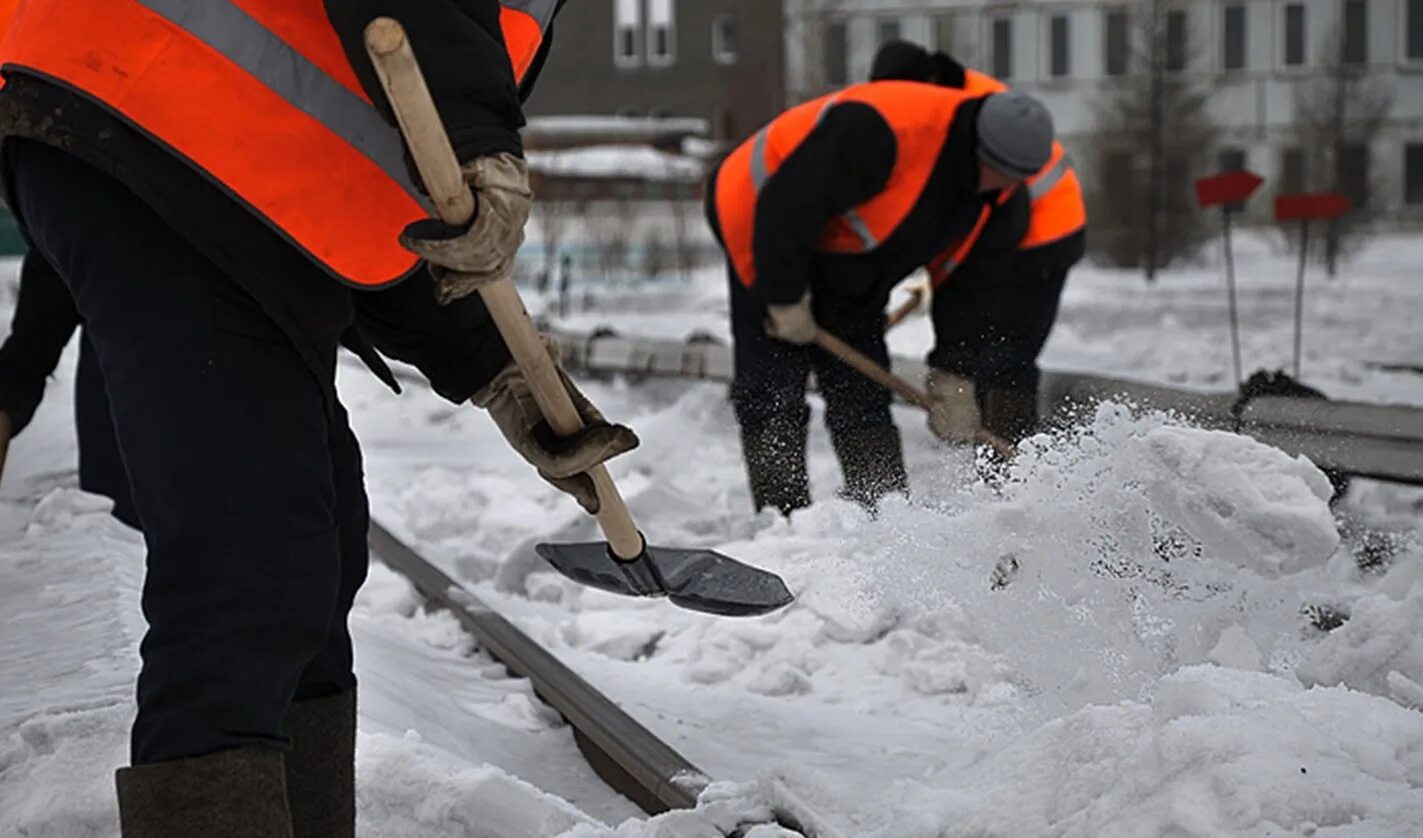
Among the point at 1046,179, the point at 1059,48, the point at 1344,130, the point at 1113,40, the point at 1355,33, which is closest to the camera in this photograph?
the point at 1046,179

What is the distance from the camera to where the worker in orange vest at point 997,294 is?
586 centimetres

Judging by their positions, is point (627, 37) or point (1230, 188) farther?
point (627, 37)

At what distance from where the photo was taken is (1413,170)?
3170cm

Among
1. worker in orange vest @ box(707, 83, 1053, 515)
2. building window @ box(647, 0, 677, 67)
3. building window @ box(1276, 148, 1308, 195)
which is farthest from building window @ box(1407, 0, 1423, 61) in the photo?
worker in orange vest @ box(707, 83, 1053, 515)

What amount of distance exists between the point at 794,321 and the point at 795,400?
0.36 metres

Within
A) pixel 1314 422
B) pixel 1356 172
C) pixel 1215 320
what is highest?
pixel 1314 422

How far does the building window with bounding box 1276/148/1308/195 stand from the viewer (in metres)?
27.6

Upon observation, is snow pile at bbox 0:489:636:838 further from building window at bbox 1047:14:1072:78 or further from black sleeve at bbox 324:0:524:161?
building window at bbox 1047:14:1072:78

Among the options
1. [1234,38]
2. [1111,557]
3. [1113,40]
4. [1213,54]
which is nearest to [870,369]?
[1111,557]

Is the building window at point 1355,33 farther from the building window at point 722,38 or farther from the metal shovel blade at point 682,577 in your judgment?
the metal shovel blade at point 682,577

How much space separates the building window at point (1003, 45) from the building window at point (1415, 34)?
23.9 ft

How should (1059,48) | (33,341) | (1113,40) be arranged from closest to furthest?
(33,341) → (1113,40) → (1059,48)

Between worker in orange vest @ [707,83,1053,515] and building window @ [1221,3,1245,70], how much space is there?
2733 cm

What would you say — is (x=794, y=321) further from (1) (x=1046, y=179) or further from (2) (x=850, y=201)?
(1) (x=1046, y=179)
